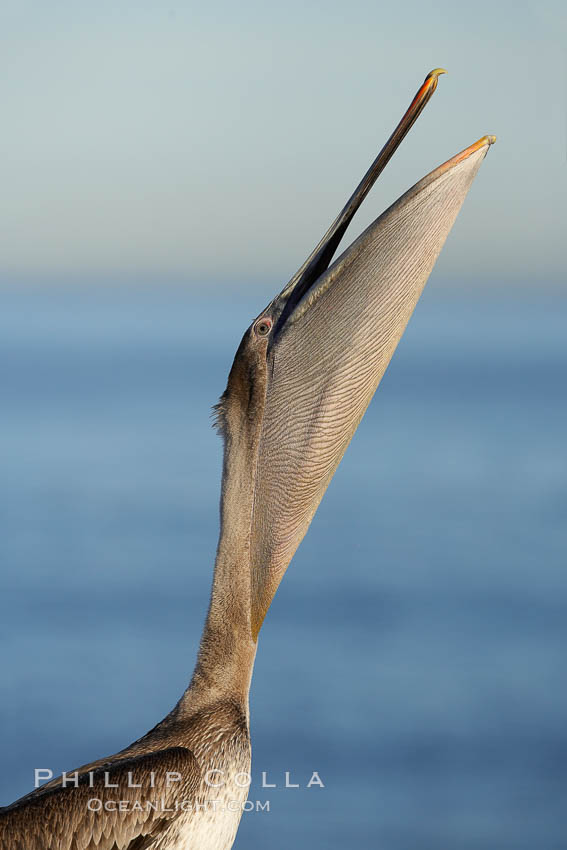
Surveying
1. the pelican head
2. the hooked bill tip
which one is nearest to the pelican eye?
the pelican head

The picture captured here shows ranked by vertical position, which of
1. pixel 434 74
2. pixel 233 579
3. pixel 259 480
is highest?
pixel 434 74

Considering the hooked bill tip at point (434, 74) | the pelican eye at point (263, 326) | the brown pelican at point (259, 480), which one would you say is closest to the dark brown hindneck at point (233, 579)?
the brown pelican at point (259, 480)

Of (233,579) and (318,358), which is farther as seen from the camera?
(233,579)

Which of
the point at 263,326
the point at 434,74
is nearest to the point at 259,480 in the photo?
the point at 263,326

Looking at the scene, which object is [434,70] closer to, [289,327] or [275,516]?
[289,327]

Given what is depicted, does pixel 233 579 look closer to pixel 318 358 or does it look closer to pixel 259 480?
pixel 259 480

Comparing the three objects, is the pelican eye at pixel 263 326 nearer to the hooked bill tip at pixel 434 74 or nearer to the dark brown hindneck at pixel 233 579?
the dark brown hindneck at pixel 233 579

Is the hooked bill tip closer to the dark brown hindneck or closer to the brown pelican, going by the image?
the brown pelican

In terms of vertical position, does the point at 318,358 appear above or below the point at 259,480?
above
